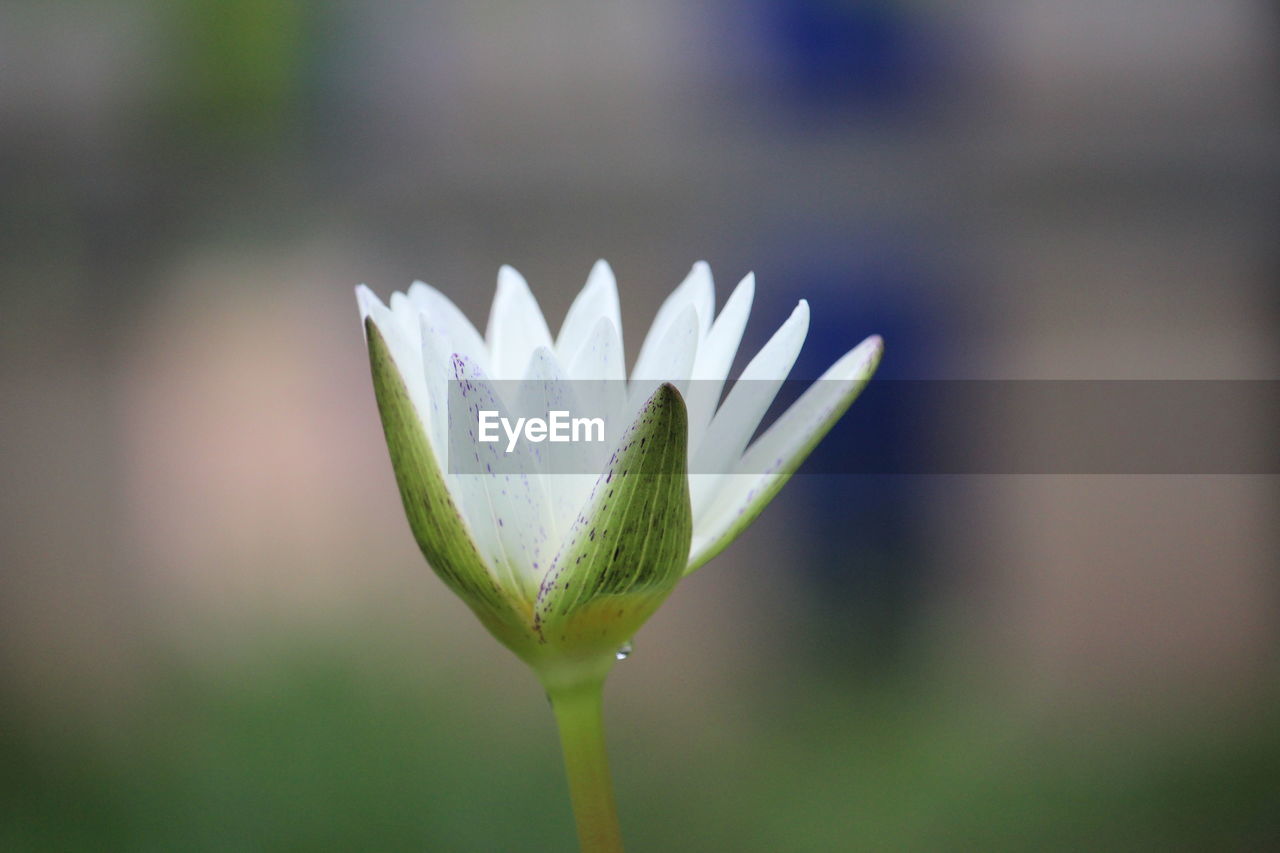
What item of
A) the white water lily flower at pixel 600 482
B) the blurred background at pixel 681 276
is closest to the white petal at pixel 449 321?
the white water lily flower at pixel 600 482

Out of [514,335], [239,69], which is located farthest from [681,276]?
[514,335]

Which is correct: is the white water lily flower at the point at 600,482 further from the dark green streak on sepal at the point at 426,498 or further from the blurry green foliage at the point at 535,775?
the blurry green foliage at the point at 535,775

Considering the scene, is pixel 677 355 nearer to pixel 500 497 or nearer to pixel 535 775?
pixel 500 497

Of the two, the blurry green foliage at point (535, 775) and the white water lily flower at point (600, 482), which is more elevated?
the white water lily flower at point (600, 482)

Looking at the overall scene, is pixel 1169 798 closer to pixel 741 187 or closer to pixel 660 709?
pixel 660 709

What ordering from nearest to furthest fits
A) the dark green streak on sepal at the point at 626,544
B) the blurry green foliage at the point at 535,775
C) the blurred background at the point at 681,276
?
the dark green streak on sepal at the point at 626,544, the blurry green foliage at the point at 535,775, the blurred background at the point at 681,276

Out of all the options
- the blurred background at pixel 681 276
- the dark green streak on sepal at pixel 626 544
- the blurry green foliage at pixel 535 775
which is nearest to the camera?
the dark green streak on sepal at pixel 626 544

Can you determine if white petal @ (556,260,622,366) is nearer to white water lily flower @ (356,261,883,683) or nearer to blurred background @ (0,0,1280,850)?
white water lily flower @ (356,261,883,683)
